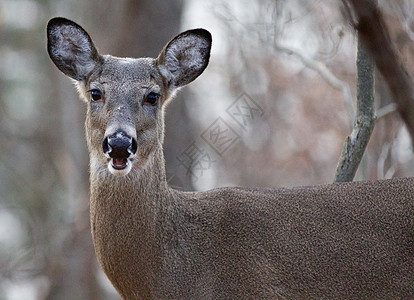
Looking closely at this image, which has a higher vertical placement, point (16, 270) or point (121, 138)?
point (121, 138)

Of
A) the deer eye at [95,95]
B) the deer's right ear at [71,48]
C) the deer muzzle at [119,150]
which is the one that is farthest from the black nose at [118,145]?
the deer's right ear at [71,48]

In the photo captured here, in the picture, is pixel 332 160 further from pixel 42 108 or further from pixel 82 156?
pixel 42 108

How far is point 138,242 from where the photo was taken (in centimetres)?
575

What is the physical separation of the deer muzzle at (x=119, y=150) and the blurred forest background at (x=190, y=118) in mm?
3072

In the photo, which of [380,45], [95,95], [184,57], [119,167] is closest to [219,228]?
[119,167]

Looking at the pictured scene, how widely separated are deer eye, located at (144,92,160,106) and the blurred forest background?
2285 millimetres

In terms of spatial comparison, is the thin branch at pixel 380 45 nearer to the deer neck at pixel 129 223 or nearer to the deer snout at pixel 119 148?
the deer snout at pixel 119 148

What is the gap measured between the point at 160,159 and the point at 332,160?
1531 centimetres

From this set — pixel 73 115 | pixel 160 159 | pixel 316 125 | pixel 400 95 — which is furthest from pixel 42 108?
pixel 400 95

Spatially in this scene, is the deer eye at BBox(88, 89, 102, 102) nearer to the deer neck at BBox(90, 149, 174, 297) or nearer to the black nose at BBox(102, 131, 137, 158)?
the deer neck at BBox(90, 149, 174, 297)

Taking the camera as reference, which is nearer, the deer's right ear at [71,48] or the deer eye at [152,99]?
the deer eye at [152,99]

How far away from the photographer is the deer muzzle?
533cm

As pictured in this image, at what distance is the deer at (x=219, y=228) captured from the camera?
222 inches

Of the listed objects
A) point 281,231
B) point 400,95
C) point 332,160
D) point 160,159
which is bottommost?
point 332,160
